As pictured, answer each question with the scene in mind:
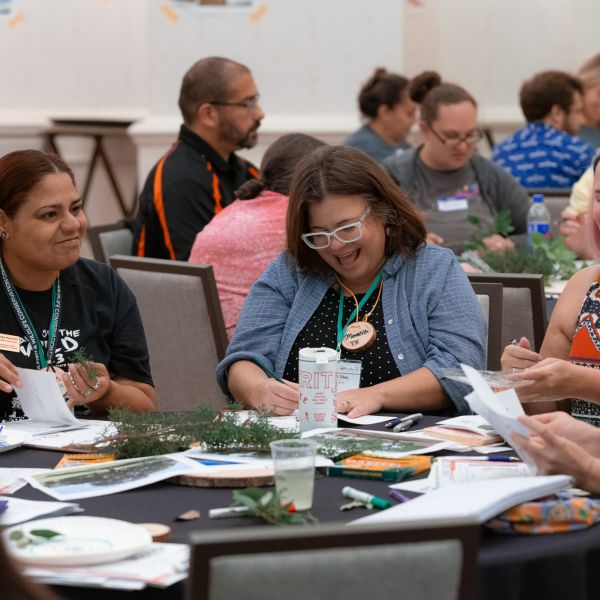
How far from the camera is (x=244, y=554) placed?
141 cm

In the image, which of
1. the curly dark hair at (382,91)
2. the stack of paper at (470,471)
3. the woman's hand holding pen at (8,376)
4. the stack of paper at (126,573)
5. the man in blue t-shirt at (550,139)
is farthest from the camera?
the curly dark hair at (382,91)

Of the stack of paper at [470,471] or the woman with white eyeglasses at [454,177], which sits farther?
the woman with white eyeglasses at [454,177]

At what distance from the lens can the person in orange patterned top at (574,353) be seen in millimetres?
2488

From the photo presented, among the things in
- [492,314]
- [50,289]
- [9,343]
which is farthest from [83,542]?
[492,314]

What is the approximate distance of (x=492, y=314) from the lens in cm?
346

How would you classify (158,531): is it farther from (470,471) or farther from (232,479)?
(470,471)

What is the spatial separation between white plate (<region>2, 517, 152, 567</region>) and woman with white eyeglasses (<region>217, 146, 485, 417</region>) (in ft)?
3.80

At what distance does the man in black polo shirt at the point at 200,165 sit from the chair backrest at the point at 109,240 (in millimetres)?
119

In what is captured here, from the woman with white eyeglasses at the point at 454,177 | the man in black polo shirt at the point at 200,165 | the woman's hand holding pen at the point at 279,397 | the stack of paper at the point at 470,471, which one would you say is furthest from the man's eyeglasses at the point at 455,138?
the stack of paper at the point at 470,471

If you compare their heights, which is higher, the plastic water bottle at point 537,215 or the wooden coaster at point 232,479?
the plastic water bottle at point 537,215

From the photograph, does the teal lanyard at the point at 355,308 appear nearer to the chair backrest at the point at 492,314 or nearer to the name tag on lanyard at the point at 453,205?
the chair backrest at the point at 492,314

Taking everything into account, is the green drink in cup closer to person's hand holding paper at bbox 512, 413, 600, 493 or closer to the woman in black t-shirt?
person's hand holding paper at bbox 512, 413, 600, 493

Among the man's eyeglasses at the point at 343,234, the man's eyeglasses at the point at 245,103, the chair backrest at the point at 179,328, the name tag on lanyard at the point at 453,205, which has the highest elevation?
the man's eyeglasses at the point at 245,103

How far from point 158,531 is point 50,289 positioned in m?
1.44
